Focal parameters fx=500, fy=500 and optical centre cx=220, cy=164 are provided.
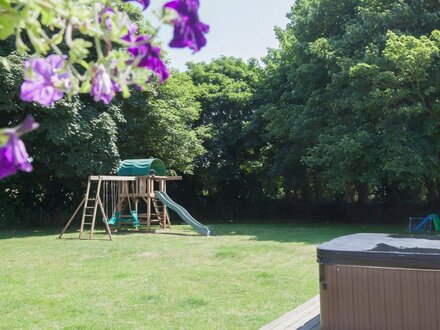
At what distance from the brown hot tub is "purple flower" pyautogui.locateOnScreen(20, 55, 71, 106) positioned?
347cm

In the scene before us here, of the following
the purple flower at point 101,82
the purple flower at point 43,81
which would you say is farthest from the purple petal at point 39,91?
the purple flower at point 101,82

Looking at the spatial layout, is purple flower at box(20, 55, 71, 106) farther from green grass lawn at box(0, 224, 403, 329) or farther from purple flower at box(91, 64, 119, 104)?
green grass lawn at box(0, 224, 403, 329)

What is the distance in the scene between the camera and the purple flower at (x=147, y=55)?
1.47 metres

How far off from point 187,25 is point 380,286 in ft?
11.8

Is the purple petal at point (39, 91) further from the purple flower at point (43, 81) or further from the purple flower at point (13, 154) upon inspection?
the purple flower at point (13, 154)

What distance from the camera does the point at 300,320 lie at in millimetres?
5312

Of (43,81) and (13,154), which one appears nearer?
(13,154)

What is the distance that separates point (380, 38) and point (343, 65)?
184 centimetres

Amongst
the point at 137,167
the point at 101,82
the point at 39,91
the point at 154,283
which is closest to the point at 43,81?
the point at 39,91

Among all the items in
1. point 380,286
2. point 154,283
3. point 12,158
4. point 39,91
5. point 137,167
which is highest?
point 137,167

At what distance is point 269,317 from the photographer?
19.3 ft

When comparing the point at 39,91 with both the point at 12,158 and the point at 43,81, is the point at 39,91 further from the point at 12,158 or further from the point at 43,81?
the point at 12,158

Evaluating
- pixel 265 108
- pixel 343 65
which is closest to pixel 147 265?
pixel 343 65

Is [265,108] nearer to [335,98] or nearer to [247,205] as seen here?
[335,98]
